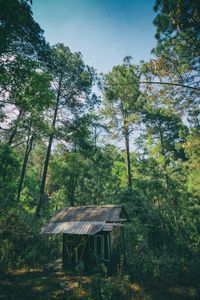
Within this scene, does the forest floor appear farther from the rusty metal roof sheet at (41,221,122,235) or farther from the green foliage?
the green foliage

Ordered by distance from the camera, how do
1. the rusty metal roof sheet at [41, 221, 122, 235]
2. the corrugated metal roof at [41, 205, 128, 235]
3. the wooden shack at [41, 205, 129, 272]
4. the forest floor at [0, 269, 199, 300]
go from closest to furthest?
the forest floor at [0, 269, 199, 300], the rusty metal roof sheet at [41, 221, 122, 235], the corrugated metal roof at [41, 205, 128, 235], the wooden shack at [41, 205, 129, 272]

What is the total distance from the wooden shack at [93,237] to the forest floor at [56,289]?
55.5 inches

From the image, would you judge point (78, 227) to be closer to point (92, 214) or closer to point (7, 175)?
point (92, 214)

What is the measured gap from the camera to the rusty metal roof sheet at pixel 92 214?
506 inches

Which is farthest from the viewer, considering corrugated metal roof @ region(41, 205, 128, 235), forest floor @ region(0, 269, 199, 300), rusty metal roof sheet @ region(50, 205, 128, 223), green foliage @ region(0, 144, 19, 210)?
rusty metal roof sheet @ region(50, 205, 128, 223)

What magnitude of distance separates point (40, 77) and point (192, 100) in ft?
29.0

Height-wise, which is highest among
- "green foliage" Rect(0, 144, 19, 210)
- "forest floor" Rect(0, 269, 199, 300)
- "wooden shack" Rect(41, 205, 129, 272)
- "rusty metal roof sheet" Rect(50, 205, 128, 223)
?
"green foliage" Rect(0, 144, 19, 210)

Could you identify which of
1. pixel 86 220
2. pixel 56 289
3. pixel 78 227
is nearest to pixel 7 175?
pixel 78 227

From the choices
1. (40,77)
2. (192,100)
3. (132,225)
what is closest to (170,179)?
(132,225)

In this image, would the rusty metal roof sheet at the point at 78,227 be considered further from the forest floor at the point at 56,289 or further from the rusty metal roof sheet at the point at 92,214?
the forest floor at the point at 56,289

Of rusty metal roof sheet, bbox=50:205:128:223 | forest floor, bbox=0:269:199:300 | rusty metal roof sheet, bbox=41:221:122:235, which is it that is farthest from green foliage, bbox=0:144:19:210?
forest floor, bbox=0:269:199:300

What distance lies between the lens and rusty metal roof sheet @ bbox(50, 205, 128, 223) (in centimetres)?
1286

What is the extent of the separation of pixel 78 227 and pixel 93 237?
1.58 m

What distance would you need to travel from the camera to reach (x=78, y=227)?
12492 millimetres
